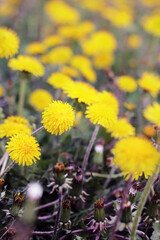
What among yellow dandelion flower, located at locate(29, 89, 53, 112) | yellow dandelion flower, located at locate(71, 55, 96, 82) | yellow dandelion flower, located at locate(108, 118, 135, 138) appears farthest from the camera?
yellow dandelion flower, located at locate(71, 55, 96, 82)

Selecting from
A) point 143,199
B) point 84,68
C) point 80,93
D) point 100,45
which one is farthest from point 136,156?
point 100,45

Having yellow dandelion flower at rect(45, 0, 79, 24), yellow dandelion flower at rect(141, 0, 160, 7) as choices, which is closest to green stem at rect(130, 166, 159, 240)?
yellow dandelion flower at rect(45, 0, 79, 24)

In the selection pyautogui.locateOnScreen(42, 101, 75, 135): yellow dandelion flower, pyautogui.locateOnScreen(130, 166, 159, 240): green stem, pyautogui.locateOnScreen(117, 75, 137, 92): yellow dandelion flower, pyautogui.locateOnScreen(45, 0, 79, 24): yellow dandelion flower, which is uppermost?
pyautogui.locateOnScreen(45, 0, 79, 24): yellow dandelion flower

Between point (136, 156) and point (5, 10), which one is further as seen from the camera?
point (5, 10)

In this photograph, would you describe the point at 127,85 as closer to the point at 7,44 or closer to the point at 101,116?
the point at 101,116

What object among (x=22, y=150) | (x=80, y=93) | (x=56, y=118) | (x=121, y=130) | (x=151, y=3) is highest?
(x=151, y=3)

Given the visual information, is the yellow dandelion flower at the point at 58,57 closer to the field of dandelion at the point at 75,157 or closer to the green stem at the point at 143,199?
the field of dandelion at the point at 75,157

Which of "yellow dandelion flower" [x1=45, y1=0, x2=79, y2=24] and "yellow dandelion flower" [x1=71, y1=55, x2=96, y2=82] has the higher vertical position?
"yellow dandelion flower" [x1=45, y1=0, x2=79, y2=24]

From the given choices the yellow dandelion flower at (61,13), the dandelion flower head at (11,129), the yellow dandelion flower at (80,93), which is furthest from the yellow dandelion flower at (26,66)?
the yellow dandelion flower at (61,13)

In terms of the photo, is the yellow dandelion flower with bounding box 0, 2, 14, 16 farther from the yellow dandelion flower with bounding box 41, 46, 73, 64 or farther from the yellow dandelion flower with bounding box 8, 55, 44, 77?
the yellow dandelion flower with bounding box 8, 55, 44, 77
